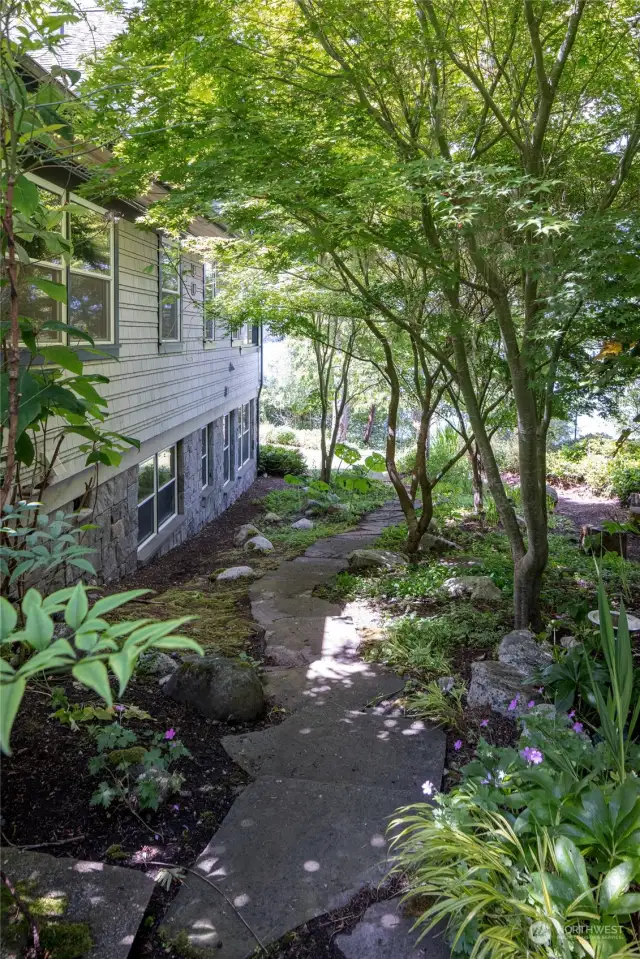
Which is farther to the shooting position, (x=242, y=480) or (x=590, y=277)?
(x=242, y=480)

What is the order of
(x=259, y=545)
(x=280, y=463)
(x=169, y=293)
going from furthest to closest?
(x=280, y=463) < (x=259, y=545) < (x=169, y=293)

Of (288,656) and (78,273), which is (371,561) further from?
(78,273)

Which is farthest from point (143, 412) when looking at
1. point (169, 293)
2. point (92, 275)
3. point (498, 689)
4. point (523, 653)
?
point (498, 689)

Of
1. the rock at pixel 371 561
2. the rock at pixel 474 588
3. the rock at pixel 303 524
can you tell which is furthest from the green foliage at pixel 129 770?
the rock at pixel 303 524

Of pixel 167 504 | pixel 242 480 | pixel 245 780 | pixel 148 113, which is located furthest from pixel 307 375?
pixel 245 780

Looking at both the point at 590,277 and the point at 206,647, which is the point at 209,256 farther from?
the point at 590,277

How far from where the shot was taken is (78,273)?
22.2 ft

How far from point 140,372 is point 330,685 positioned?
17.0ft

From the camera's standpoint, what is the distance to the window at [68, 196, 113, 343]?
677cm

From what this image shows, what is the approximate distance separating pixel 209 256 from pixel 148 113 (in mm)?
4940

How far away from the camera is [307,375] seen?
29312 millimetres

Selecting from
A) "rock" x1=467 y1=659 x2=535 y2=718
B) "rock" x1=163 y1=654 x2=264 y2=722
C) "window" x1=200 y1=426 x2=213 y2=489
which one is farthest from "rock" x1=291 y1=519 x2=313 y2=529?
"rock" x1=163 y1=654 x2=264 y2=722

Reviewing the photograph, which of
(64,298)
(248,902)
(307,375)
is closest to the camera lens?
(248,902)

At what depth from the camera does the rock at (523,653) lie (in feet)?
16.3
